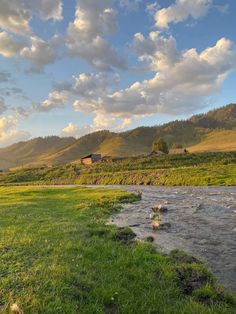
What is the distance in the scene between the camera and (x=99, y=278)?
41.4 feet

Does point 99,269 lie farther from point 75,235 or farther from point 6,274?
point 75,235

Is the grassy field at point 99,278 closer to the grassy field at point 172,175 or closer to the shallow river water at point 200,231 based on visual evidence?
the shallow river water at point 200,231

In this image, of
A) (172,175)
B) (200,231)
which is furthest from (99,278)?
(172,175)

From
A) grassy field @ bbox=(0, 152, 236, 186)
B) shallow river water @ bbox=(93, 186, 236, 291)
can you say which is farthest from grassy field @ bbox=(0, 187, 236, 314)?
grassy field @ bbox=(0, 152, 236, 186)

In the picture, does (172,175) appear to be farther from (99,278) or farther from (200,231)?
(99,278)

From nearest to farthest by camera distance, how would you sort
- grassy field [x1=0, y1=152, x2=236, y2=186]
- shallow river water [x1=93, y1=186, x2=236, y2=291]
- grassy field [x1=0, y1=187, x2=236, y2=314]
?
grassy field [x1=0, y1=187, x2=236, y2=314], shallow river water [x1=93, y1=186, x2=236, y2=291], grassy field [x1=0, y1=152, x2=236, y2=186]

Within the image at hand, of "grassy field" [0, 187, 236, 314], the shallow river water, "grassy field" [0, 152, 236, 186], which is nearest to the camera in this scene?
"grassy field" [0, 187, 236, 314]

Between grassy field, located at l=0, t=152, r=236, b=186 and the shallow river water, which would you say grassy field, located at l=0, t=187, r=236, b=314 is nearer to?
the shallow river water

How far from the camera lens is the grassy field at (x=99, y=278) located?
34.9 ft

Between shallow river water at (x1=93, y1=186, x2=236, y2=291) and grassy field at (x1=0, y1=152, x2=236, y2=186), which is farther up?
shallow river water at (x1=93, y1=186, x2=236, y2=291)

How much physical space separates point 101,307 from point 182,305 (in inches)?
97.2

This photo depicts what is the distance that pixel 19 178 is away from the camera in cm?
13600

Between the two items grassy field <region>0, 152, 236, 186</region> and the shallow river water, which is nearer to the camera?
the shallow river water

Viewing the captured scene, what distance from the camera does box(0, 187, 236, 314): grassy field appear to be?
10633 millimetres
